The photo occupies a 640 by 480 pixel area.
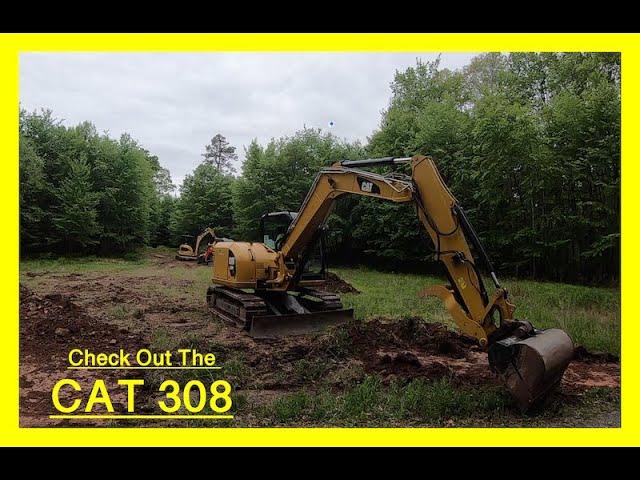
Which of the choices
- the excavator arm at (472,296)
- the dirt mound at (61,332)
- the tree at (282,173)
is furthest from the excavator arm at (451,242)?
the tree at (282,173)

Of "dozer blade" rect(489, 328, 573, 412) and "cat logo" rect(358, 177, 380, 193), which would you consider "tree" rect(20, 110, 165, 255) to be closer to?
"cat logo" rect(358, 177, 380, 193)

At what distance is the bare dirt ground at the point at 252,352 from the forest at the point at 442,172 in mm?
1192

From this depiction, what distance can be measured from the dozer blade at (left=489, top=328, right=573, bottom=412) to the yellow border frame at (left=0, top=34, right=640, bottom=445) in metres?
0.81

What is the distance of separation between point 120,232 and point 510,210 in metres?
Answer: 13.3

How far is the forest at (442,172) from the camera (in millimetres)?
7074

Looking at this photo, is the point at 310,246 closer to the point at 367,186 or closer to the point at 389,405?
the point at 367,186

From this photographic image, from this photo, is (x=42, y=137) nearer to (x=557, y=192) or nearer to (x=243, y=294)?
(x=243, y=294)

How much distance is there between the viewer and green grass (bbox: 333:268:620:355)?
249 inches

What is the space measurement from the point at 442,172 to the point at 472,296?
1079 centimetres

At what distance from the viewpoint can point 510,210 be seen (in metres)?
11.1

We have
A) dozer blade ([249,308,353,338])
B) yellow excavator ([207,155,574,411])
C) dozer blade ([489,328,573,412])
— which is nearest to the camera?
dozer blade ([489,328,573,412])

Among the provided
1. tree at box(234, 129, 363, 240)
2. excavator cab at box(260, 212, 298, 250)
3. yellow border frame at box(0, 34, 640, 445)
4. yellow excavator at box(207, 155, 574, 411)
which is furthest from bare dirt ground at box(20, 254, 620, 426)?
tree at box(234, 129, 363, 240)

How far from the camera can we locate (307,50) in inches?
132

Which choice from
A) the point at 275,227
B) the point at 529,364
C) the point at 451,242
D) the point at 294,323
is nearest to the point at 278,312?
the point at 294,323
